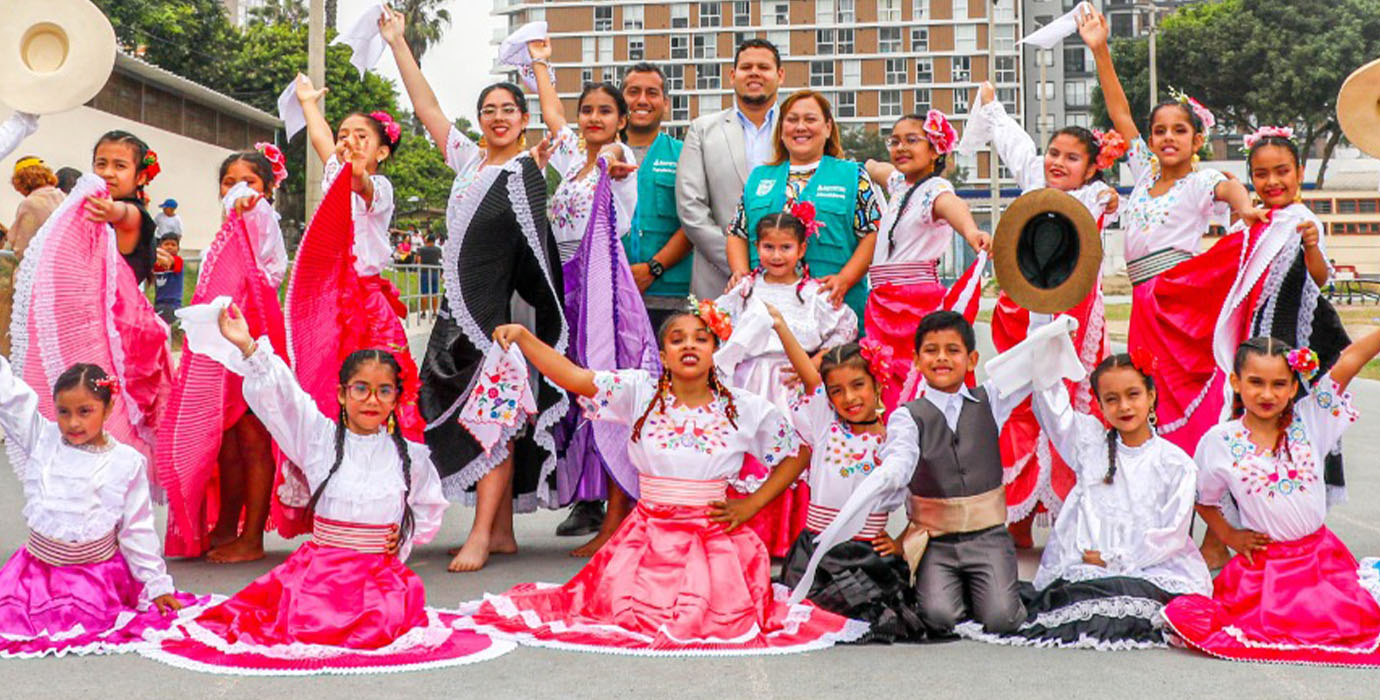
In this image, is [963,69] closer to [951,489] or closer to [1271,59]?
[1271,59]

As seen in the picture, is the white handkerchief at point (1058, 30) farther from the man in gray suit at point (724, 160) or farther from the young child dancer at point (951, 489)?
the young child dancer at point (951, 489)

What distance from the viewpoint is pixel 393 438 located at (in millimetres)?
4961

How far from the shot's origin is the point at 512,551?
613 centimetres

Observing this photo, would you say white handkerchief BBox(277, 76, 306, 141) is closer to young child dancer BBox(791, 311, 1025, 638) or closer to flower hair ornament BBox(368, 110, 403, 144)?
flower hair ornament BBox(368, 110, 403, 144)

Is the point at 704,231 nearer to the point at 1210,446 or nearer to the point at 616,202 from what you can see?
the point at 616,202

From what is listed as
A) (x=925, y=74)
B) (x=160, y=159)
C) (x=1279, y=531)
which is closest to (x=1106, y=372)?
(x=1279, y=531)

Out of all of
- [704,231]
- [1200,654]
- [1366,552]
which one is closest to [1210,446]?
[1200,654]

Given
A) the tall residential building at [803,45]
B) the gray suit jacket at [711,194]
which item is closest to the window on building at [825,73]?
the tall residential building at [803,45]

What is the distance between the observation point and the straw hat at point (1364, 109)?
5.52 metres

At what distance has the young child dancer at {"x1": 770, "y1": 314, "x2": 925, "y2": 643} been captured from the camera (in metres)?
4.81

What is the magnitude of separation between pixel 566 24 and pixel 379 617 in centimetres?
8536

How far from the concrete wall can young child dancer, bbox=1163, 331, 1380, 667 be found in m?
17.8

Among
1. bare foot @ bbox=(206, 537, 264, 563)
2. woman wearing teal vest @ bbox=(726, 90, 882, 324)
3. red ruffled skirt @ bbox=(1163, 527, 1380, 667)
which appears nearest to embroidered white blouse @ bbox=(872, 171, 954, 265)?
woman wearing teal vest @ bbox=(726, 90, 882, 324)

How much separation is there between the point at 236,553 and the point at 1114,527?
133 inches
